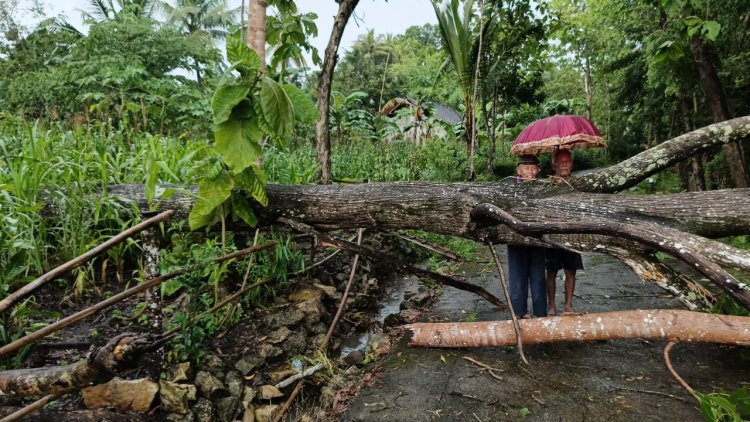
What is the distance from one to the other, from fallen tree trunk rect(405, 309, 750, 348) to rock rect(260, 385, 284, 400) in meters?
1.06

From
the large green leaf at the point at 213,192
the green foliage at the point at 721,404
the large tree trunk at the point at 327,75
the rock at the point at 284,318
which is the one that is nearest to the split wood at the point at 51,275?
the large green leaf at the point at 213,192

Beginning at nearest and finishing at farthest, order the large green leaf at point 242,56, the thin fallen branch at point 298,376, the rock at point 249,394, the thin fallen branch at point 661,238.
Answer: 1. the thin fallen branch at point 661,238
2. the large green leaf at point 242,56
3. the rock at point 249,394
4. the thin fallen branch at point 298,376

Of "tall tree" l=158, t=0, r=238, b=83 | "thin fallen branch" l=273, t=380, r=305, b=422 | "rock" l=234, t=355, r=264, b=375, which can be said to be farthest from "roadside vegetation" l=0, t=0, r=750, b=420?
"tall tree" l=158, t=0, r=238, b=83

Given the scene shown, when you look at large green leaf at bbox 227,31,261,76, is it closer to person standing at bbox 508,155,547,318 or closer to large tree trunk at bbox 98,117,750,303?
large tree trunk at bbox 98,117,750,303

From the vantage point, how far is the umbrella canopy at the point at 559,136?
10.5 ft

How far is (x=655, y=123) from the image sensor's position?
11.3 metres

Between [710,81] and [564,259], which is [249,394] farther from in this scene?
[710,81]

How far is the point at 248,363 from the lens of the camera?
2980 millimetres

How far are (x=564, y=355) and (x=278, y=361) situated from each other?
2170 millimetres

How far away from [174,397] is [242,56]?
2130 mm

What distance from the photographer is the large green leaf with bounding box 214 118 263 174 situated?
2271 millimetres

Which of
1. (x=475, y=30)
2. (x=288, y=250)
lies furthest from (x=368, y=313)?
(x=475, y=30)

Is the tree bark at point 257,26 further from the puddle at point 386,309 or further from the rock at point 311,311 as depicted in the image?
the puddle at point 386,309

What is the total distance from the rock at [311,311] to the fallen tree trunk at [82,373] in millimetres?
1950
